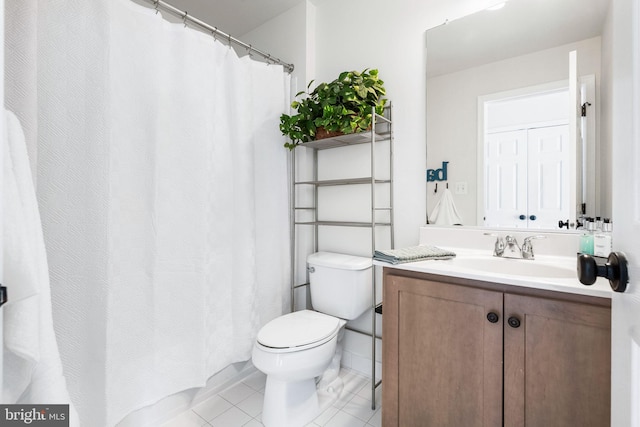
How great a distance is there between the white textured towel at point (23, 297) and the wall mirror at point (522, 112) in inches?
63.6

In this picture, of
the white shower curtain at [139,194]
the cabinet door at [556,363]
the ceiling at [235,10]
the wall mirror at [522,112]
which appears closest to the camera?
the cabinet door at [556,363]

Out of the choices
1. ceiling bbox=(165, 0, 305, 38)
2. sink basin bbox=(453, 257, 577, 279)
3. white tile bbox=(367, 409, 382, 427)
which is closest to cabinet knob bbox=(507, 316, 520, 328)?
sink basin bbox=(453, 257, 577, 279)

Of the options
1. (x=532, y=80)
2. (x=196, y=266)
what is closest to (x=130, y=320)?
(x=196, y=266)

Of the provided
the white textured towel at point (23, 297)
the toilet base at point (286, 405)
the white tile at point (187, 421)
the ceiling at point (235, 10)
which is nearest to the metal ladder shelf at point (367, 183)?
the toilet base at point (286, 405)

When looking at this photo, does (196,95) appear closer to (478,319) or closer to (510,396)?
(478,319)

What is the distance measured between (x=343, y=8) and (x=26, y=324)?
7.22 ft

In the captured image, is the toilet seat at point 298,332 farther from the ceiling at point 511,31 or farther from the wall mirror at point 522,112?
the ceiling at point 511,31

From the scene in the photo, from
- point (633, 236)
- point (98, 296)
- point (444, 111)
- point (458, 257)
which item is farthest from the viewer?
point (444, 111)

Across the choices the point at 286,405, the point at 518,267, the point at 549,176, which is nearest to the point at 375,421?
the point at 286,405

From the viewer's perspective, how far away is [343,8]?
1930 millimetres

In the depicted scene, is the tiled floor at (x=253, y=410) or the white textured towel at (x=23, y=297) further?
the tiled floor at (x=253, y=410)

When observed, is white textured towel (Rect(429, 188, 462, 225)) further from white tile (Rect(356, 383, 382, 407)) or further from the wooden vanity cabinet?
white tile (Rect(356, 383, 382, 407))

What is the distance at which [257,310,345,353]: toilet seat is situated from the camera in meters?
1.33

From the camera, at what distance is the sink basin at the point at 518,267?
3.70 ft
